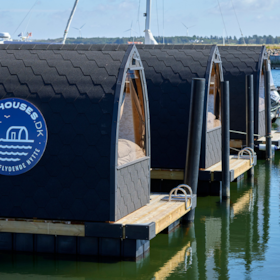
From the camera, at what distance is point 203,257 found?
9172mm

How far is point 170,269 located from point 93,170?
185 cm

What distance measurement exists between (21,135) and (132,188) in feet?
6.12

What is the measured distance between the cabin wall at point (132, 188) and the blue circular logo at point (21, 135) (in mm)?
1243

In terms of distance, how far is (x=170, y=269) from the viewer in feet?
28.0

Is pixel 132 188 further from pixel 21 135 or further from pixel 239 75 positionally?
pixel 239 75

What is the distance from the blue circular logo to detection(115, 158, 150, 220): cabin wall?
1.24 meters

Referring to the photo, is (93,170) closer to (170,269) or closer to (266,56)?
(170,269)

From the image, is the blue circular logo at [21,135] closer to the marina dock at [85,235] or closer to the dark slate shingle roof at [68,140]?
the dark slate shingle roof at [68,140]

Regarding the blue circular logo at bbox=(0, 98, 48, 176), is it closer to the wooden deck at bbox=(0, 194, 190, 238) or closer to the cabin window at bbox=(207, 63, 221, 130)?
the wooden deck at bbox=(0, 194, 190, 238)

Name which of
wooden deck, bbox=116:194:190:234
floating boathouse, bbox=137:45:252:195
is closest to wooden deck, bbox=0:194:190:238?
wooden deck, bbox=116:194:190:234

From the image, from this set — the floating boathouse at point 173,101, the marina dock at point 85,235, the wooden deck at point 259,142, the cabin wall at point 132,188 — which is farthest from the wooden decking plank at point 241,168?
the marina dock at point 85,235

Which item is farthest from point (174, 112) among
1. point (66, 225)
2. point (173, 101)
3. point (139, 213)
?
point (66, 225)

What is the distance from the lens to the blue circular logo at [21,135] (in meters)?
8.42

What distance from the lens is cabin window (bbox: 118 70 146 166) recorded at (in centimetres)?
918
